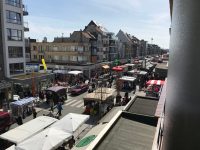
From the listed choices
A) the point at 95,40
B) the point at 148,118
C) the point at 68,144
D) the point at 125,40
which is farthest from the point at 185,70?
the point at 125,40

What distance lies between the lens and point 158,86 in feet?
105

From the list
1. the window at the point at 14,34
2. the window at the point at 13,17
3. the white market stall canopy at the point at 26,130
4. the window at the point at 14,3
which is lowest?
the white market stall canopy at the point at 26,130

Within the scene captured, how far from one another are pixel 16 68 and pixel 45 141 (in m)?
27.3

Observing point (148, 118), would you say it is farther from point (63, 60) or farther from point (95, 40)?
point (95, 40)

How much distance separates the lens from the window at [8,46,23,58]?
37.2 meters

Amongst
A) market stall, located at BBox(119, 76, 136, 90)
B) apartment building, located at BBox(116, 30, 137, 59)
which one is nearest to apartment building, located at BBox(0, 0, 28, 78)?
market stall, located at BBox(119, 76, 136, 90)

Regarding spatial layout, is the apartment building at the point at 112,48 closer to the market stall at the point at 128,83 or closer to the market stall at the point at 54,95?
the market stall at the point at 128,83

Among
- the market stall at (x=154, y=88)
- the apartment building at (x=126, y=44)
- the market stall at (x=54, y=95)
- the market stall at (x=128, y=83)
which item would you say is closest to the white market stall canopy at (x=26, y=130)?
the market stall at (x=54, y=95)

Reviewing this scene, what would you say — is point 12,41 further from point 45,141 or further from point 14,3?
point 45,141

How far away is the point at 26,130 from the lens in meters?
17.1

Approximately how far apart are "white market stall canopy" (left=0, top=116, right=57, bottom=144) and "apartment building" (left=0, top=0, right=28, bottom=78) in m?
20.8

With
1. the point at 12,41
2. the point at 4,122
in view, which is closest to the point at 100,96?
the point at 4,122

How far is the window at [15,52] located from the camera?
122ft

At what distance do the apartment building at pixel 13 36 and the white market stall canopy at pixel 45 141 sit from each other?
79.1 feet
